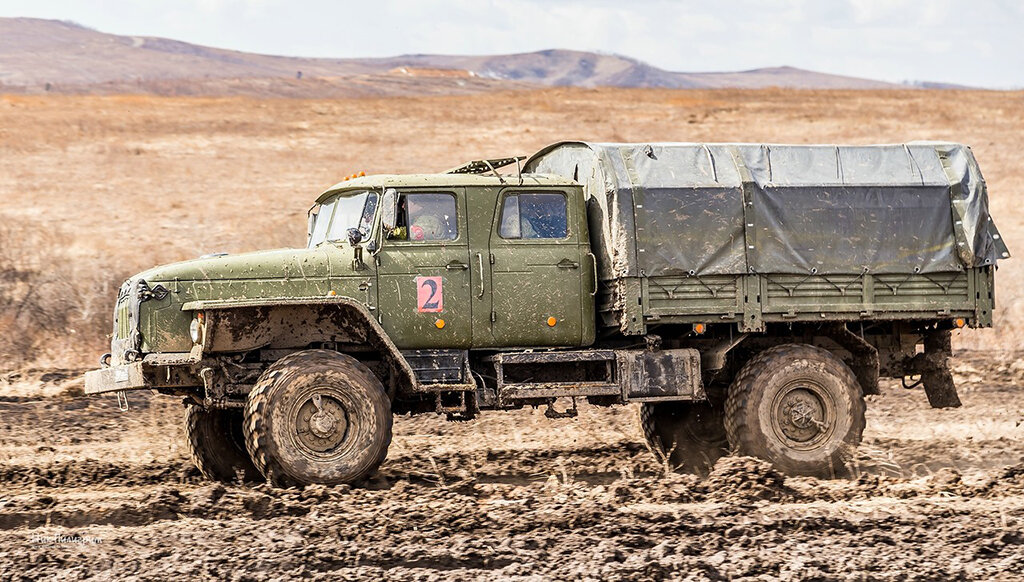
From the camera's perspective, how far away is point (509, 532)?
26.7ft

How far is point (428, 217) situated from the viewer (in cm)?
1049

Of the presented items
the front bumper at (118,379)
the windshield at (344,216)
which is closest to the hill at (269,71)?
the windshield at (344,216)

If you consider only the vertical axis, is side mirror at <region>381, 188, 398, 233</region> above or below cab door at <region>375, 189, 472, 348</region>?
above

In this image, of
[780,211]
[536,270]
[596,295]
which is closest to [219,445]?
[536,270]

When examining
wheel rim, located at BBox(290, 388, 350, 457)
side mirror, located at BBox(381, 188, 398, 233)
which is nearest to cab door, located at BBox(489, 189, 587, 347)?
side mirror, located at BBox(381, 188, 398, 233)

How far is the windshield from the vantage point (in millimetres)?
10414

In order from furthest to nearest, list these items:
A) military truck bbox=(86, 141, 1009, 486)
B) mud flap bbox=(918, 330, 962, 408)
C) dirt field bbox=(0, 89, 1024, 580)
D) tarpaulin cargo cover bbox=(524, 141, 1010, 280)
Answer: mud flap bbox=(918, 330, 962, 408)
tarpaulin cargo cover bbox=(524, 141, 1010, 280)
military truck bbox=(86, 141, 1009, 486)
dirt field bbox=(0, 89, 1024, 580)

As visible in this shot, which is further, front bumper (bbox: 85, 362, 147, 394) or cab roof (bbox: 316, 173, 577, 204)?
cab roof (bbox: 316, 173, 577, 204)

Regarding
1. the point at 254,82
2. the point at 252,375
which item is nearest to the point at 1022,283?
the point at 252,375

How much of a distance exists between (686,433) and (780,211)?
2.39 m

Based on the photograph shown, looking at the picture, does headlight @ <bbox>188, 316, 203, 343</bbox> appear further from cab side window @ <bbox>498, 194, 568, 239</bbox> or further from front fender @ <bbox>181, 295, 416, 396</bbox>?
cab side window @ <bbox>498, 194, 568, 239</bbox>

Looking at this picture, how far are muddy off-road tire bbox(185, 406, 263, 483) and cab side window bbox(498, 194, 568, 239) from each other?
9.24 feet

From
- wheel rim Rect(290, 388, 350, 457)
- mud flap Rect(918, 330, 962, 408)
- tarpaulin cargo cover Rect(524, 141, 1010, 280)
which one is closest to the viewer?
wheel rim Rect(290, 388, 350, 457)

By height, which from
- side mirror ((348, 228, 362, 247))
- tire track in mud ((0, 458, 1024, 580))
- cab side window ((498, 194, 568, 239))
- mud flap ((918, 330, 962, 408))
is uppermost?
cab side window ((498, 194, 568, 239))
